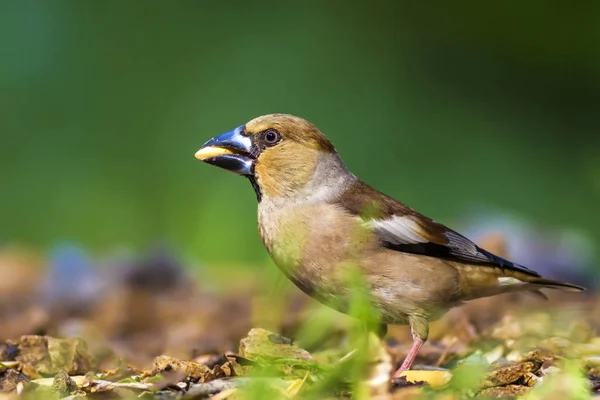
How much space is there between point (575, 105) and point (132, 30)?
7004 mm

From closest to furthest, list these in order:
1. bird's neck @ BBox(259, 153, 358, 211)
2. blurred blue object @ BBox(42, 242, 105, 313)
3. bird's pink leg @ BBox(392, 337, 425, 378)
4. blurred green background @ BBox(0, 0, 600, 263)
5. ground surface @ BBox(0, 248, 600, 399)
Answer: ground surface @ BBox(0, 248, 600, 399)
bird's pink leg @ BBox(392, 337, 425, 378)
bird's neck @ BBox(259, 153, 358, 211)
blurred blue object @ BBox(42, 242, 105, 313)
blurred green background @ BBox(0, 0, 600, 263)

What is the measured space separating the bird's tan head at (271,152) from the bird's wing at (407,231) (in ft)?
0.81

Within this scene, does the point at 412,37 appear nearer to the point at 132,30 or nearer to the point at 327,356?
the point at 132,30

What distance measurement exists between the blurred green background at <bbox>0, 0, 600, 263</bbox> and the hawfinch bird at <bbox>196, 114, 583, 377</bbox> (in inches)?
249

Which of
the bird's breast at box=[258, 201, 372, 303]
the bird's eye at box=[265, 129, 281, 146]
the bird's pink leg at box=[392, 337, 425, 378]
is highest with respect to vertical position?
the bird's eye at box=[265, 129, 281, 146]

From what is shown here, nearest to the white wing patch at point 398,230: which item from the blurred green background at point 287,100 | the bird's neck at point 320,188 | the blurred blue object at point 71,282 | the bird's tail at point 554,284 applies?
the bird's neck at point 320,188

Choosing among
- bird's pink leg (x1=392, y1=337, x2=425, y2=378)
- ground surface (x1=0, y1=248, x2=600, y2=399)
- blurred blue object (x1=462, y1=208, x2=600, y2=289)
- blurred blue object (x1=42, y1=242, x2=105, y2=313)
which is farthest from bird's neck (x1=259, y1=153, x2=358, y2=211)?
blurred blue object (x1=42, y1=242, x2=105, y2=313)

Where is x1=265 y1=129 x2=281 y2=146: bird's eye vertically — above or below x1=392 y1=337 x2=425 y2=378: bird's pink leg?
above

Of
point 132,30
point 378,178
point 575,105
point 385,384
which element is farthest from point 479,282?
point 132,30

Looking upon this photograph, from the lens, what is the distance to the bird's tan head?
15.0 ft

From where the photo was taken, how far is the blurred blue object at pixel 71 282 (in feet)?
22.4

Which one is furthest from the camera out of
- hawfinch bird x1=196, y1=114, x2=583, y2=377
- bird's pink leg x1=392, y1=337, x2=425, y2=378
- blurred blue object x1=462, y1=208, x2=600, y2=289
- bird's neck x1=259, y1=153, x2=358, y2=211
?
blurred blue object x1=462, y1=208, x2=600, y2=289

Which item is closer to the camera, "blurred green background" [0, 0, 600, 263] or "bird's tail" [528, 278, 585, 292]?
"bird's tail" [528, 278, 585, 292]

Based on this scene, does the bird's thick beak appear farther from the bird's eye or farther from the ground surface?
the ground surface
